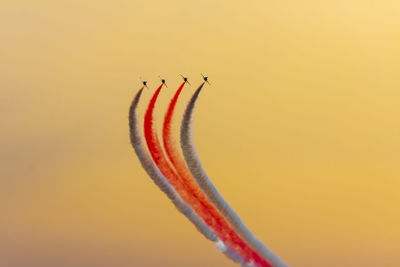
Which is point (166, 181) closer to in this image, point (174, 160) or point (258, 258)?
point (174, 160)

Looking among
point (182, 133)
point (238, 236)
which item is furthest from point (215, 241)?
point (182, 133)

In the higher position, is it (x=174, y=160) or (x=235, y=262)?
(x=174, y=160)
